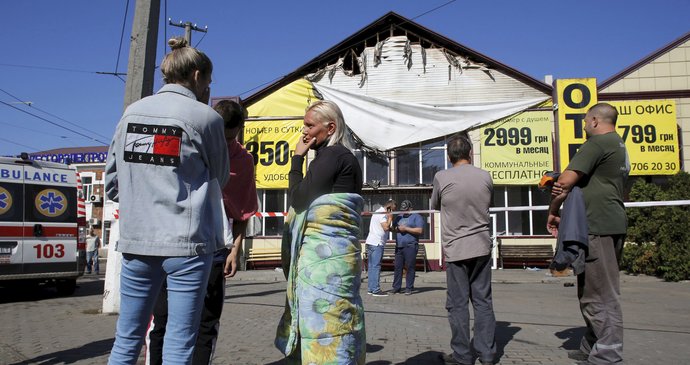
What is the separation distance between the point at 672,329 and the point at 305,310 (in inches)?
209

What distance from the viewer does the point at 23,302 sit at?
9.59 m

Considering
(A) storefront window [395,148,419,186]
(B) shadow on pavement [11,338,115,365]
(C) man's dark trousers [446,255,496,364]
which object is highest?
(A) storefront window [395,148,419,186]

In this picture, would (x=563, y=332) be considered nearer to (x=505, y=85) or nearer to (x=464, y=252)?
(x=464, y=252)

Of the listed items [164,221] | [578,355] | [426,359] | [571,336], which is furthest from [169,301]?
[571,336]

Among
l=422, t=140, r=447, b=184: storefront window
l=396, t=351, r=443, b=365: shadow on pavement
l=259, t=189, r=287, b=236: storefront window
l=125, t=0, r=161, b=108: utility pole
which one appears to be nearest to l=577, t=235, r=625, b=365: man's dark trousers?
l=396, t=351, r=443, b=365: shadow on pavement

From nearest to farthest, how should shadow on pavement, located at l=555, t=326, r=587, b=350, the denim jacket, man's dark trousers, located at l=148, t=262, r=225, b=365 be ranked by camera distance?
the denim jacket < man's dark trousers, located at l=148, t=262, r=225, b=365 < shadow on pavement, located at l=555, t=326, r=587, b=350

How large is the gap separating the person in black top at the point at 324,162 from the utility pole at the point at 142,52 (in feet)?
15.9

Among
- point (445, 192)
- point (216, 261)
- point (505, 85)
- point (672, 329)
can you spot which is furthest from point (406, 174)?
point (216, 261)

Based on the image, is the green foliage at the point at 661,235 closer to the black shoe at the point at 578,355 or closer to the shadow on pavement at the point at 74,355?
the black shoe at the point at 578,355

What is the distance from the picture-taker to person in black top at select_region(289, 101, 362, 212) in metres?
3.01

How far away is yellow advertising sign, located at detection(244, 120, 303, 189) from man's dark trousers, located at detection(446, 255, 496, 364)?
49.1ft

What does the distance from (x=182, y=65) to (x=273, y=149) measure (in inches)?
666

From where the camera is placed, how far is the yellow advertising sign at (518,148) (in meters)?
17.8

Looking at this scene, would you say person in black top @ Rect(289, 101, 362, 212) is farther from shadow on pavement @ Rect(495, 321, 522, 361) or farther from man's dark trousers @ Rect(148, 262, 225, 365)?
shadow on pavement @ Rect(495, 321, 522, 361)
